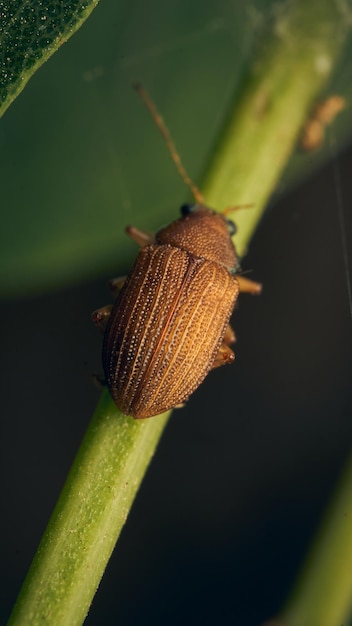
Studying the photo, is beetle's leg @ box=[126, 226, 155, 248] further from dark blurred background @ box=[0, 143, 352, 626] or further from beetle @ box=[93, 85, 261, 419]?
dark blurred background @ box=[0, 143, 352, 626]

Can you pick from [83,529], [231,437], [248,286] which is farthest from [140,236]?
[231,437]

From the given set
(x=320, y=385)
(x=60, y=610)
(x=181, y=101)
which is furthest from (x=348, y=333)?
(x=60, y=610)

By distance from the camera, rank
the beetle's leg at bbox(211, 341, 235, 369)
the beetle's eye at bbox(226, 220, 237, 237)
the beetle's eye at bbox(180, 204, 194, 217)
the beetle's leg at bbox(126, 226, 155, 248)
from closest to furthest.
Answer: the beetle's eye at bbox(226, 220, 237, 237)
the beetle's leg at bbox(211, 341, 235, 369)
the beetle's eye at bbox(180, 204, 194, 217)
the beetle's leg at bbox(126, 226, 155, 248)

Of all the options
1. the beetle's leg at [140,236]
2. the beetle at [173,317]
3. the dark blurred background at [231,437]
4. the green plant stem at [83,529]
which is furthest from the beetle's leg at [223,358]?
the dark blurred background at [231,437]

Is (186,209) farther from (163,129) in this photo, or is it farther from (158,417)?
(158,417)

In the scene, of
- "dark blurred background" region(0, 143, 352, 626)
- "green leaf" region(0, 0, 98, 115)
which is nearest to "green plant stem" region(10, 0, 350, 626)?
"green leaf" region(0, 0, 98, 115)

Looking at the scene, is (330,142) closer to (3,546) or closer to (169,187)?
(169,187)

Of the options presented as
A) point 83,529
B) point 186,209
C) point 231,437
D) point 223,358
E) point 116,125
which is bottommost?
point 83,529

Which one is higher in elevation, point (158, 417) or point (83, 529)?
point (158, 417)
